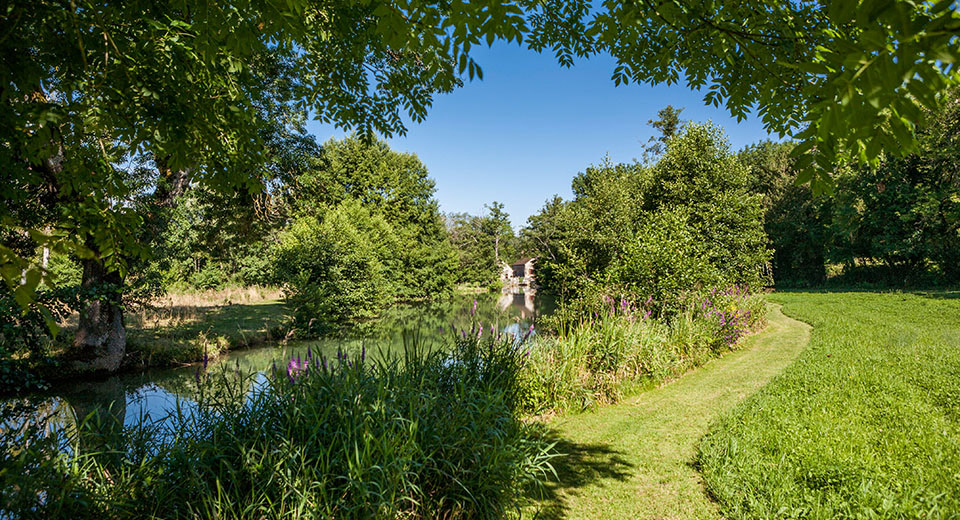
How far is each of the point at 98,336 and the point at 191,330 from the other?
3.45m

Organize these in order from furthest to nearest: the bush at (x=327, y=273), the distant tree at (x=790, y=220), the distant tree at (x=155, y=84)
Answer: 1. the distant tree at (x=790, y=220)
2. the bush at (x=327, y=273)
3. the distant tree at (x=155, y=84)

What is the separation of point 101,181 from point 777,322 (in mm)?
15846

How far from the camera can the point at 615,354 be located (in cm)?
665

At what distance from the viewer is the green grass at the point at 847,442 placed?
3.09 metres

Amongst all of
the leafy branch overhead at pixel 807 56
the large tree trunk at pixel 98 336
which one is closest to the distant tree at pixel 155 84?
the leafy branch overhead at pixel 807 56

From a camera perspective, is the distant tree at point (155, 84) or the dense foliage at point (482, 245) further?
the dense foliage at point (482, 245)

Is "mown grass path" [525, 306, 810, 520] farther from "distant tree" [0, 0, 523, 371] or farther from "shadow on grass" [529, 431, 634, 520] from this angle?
"distant tree" [0, 0, 523, 371]

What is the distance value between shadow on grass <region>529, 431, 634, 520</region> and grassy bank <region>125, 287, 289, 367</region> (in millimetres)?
5266

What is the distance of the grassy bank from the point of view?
1023cm

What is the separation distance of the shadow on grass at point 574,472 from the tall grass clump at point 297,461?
0.29 metres

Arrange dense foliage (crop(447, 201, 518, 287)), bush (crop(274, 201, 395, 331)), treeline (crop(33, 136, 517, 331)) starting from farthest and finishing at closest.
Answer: dense foliage (crop(447, 201, 518, 287)) < bush (crop(274, 201, 395, 331)) < treeline (crop(33, 136, 517, 331))

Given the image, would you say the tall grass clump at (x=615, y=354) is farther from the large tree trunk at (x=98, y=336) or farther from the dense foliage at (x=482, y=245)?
the dense foliage at (x=482, y=245)

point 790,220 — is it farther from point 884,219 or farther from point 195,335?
point 195,335

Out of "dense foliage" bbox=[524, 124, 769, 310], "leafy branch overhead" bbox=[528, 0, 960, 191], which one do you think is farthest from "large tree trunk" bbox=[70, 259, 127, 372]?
"dense foliage" bbox=[524, 124, 769, 310]
